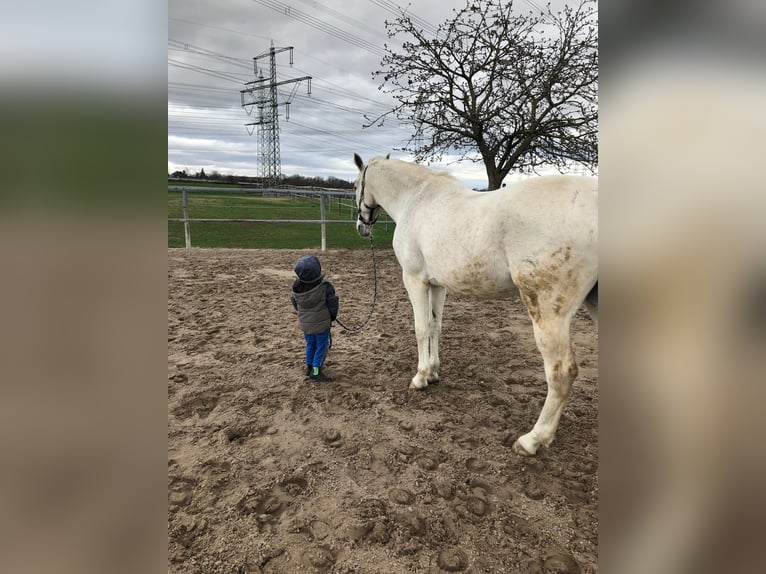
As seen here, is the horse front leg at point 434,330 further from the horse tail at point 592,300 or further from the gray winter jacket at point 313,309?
the horse tail at point 592,300

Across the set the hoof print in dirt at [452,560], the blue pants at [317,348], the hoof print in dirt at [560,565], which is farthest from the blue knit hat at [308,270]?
the hoof print in dirt at [560,565]

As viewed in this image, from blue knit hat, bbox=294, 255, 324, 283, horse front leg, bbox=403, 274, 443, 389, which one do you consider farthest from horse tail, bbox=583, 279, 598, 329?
blue knit hat, bbox=294, 255, 324, 283

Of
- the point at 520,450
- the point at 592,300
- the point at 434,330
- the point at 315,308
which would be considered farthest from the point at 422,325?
the point at 592,300

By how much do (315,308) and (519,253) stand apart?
166cm

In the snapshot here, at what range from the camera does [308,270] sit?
10.3ft

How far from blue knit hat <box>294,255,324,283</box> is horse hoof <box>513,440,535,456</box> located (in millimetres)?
1826

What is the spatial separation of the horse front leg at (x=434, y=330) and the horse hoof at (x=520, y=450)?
3.08 feet

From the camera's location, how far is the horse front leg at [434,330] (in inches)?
127

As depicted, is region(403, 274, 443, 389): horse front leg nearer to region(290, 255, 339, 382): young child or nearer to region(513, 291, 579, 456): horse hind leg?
region(290, 255, 339, 382): young child

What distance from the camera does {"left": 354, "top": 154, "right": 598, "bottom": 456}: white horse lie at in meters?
2.03
